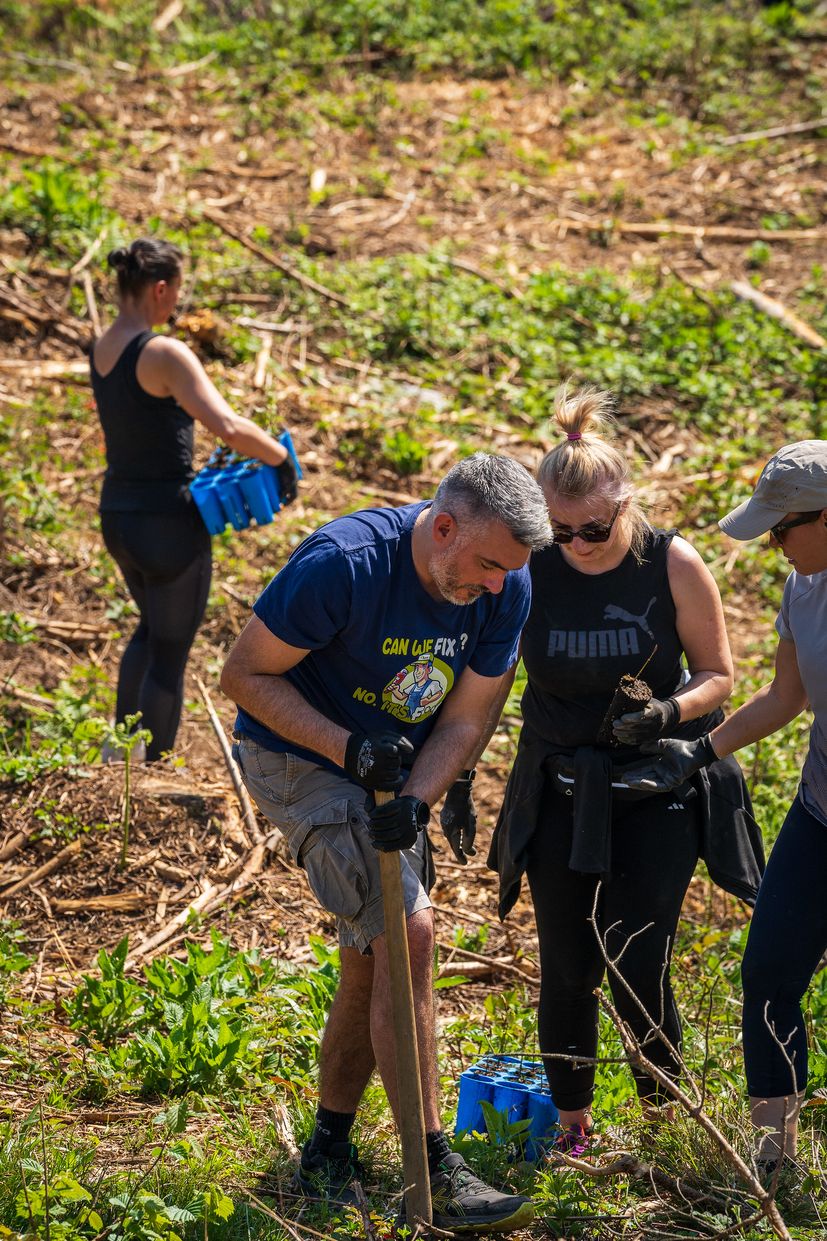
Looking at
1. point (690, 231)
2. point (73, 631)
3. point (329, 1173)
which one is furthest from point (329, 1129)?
point (690, 231)

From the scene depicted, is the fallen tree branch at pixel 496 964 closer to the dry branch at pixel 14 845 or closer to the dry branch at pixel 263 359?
the dry branch at pixel 14 845

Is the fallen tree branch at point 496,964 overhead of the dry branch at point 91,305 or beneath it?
beneath

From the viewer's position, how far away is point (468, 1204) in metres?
3.09

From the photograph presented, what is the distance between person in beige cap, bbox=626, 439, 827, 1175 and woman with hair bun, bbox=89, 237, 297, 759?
8.47ft

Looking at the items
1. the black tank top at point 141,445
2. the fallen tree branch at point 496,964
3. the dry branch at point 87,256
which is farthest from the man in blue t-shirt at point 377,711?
the dry branch at point 87,256

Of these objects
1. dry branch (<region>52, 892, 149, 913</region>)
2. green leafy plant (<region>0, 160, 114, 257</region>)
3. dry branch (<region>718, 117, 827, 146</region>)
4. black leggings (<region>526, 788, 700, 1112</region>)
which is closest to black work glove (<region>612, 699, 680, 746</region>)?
black leggings (<region>526, 788, 700, 1112</region>)

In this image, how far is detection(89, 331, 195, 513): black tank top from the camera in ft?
16.9

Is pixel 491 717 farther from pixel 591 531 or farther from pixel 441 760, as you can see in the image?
pixel 591 531

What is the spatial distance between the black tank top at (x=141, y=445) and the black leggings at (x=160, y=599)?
6cm

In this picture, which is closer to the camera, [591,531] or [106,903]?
[591,531]

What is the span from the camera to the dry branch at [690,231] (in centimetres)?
1156

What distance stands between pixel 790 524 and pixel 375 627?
1.05 meters

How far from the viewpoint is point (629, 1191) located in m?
3.36

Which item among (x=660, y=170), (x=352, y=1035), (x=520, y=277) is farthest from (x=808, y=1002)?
(x=660, y=170)
